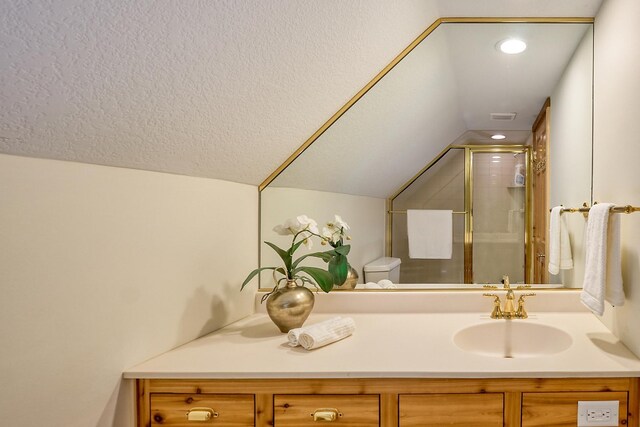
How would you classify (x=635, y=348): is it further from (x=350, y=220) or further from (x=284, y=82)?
(x=284, y=82)

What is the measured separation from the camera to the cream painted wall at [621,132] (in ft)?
3.59

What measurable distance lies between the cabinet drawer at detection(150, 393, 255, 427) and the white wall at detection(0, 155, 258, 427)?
89 mm

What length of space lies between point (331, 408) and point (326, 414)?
21 millimetres

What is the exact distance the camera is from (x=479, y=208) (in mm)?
1637

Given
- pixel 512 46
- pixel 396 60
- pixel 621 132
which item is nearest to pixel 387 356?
pixel 621 132

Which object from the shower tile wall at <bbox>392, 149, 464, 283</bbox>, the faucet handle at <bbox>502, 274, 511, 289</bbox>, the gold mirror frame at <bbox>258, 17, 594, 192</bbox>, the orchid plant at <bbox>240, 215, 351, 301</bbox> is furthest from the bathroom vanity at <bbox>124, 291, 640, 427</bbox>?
the gold mirror frame at <bbox>258, 17, 594, 192</bbox>

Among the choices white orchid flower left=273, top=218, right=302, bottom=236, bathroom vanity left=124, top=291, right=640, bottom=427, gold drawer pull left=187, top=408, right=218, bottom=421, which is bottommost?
gold drawer pull left=187, top=408, right=218, bottom=421

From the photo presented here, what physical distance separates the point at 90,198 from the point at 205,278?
51 centimetres

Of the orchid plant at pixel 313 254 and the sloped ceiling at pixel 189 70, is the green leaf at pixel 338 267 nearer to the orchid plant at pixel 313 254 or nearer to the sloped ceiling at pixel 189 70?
the orchid plant at pixel 313 254

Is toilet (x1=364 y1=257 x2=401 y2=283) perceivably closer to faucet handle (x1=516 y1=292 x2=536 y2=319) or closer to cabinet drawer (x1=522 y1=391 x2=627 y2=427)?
faucet handle (x1=516 y1=292 x2=536 y2=319)

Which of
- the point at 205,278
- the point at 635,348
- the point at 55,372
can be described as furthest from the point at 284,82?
the point at 635,348

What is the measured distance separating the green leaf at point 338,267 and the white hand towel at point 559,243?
91 centimetres

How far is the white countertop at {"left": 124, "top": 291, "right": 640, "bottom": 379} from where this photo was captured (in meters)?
0.99

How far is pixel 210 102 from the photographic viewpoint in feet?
3.23
